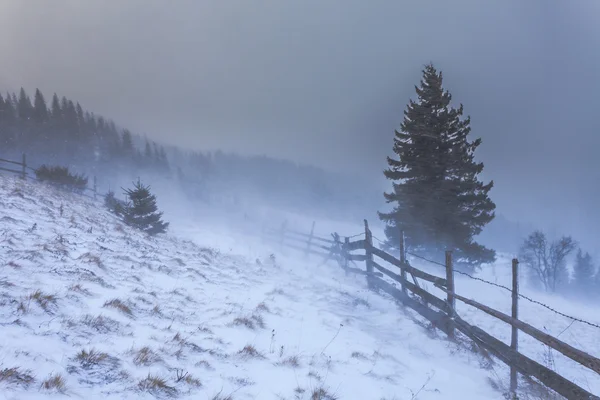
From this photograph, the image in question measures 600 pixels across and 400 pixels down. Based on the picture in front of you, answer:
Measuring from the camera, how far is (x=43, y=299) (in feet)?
14.6

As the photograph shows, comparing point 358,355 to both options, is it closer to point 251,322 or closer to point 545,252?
point 251,322

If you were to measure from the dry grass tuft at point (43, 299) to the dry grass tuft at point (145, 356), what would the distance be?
1.64 m

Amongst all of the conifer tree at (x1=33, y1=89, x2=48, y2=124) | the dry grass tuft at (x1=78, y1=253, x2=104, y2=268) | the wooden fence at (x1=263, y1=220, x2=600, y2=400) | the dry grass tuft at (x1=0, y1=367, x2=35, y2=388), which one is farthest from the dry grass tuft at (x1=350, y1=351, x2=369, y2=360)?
the conifer tree at (x1=33, y1=89, x2=48, y2=124)

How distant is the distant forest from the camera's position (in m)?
53.9

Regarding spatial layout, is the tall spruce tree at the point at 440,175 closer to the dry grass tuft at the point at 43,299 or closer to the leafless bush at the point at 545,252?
the dry grass tuft at the point at 43,299

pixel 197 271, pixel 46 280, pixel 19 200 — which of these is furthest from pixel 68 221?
pixel 46 280

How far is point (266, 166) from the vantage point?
4722 inches

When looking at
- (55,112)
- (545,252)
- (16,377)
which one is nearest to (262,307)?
(16,377)

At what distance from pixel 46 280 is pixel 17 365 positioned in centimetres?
323

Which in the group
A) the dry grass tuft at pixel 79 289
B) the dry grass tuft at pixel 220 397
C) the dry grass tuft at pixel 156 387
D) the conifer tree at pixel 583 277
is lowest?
the conifer tree at pixel 583 277

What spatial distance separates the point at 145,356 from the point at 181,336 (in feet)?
3.66

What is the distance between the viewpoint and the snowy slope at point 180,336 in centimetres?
328

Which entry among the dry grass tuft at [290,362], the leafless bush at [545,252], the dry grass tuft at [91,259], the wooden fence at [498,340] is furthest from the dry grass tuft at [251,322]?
the leafless bush at [545,252]

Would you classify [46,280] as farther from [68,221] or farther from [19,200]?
[19,200]
